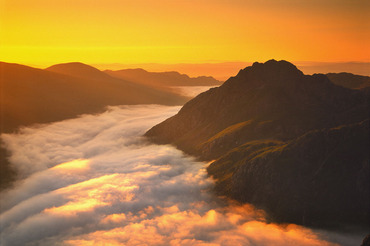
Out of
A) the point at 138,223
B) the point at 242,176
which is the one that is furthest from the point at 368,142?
the point at 138,223

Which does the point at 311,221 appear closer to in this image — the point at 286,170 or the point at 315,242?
the point at 315,242

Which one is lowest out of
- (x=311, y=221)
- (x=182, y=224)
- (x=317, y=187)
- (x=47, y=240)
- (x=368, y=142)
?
(x=47, y=240)

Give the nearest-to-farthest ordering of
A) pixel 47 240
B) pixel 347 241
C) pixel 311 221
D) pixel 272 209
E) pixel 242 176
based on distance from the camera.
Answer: pixel 347 241, pixel 311 221, pixel 272 209, pixel 242 176, pixel 47 240

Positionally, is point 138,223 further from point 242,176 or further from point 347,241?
point 347,241

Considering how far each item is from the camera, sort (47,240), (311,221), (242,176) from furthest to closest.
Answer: (47,240)
(242,176)
(311,221)

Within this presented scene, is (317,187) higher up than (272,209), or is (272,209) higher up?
(317,187)

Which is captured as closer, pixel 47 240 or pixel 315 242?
pixel 315 242

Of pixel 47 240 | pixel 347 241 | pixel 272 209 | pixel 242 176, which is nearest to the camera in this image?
pixel 347 241

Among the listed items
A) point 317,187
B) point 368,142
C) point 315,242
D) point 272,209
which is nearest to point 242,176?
point 272,209

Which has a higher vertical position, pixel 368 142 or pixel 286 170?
pixel 368 142
